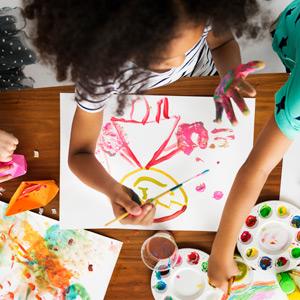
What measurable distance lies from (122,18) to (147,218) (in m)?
0.43

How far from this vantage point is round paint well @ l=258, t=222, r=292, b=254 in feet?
2.88

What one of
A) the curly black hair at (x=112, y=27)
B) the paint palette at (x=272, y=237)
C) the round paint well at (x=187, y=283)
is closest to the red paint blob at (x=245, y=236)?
the paint palette at (x=272, y=237)

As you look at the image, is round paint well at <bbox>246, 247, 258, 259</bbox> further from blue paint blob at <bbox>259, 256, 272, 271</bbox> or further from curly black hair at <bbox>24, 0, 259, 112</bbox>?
curly black hair at <bbox>24, 0, 259, 112</bbox>

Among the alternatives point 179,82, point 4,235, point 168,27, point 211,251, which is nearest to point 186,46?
point 168,27

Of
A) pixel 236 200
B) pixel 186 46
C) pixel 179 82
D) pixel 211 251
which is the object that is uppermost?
pixel 186 46

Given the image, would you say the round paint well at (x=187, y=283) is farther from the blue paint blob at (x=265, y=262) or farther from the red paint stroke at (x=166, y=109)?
the red paint stroke at (x=166, y=109)

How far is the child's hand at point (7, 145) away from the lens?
2.85 feet

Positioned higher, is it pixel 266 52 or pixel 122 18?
pixel 122 18

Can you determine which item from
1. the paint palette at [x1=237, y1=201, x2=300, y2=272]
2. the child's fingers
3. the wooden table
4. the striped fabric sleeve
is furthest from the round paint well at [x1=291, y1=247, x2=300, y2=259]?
the child's fingers

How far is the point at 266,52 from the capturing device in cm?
103

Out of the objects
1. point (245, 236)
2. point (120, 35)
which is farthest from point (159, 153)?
point (120, 35)

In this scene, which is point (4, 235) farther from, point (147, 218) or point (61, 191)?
point (147, 218)

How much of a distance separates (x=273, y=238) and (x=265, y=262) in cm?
5

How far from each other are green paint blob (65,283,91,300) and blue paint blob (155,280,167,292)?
14cm
